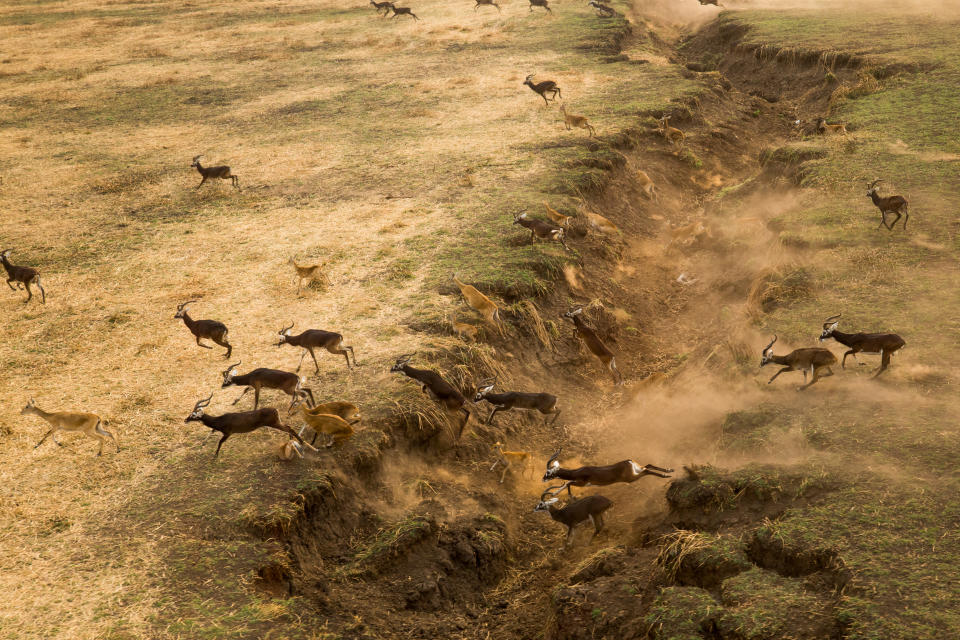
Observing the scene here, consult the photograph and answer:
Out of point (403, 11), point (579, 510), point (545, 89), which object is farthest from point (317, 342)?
point (403, 11)

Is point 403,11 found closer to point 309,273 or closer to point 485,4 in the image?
point 485,4

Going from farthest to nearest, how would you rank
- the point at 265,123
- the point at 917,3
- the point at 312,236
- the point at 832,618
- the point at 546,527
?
the point at 917,3
the point at 265,123
the point at 312,236
the point at 546,527
the point at 832,618

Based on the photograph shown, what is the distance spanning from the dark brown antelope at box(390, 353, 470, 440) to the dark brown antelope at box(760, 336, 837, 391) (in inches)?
156

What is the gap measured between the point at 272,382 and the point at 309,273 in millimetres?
3544

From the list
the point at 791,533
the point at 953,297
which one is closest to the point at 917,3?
the point at 953,297

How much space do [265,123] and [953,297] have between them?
1845 centimetres

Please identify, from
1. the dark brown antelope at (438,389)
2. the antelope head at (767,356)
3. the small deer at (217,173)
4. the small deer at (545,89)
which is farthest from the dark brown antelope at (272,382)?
the small deer at (545,89)

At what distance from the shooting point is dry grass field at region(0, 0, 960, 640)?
22.6 feet

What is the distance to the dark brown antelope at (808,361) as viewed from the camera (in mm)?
8984

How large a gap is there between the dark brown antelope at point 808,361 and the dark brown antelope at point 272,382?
5.95 metres

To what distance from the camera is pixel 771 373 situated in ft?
32.4

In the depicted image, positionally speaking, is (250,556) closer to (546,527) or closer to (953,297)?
(546,527)

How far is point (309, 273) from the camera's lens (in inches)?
487

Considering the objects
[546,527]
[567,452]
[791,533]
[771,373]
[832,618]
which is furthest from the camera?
[567,452]
